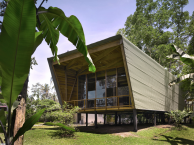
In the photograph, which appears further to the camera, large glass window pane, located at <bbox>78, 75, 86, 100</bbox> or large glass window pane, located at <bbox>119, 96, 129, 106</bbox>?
large glass window pane, located at <bbox>78, 75, 86, 100</bbox>

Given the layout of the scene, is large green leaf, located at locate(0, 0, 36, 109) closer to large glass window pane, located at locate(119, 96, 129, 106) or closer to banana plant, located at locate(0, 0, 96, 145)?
banana plant, located at locate(0, 0, 96, 145)

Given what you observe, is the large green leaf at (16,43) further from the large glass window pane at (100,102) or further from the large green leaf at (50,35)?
the large glass window pane at (100,102)

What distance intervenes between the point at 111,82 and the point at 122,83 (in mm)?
938

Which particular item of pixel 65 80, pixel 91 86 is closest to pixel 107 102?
pixel 91 86

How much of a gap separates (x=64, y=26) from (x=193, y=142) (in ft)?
29.6

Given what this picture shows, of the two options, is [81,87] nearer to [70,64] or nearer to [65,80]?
[65,80]

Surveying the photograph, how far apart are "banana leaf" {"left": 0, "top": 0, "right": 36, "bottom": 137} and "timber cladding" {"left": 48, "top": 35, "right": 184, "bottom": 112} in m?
8.77

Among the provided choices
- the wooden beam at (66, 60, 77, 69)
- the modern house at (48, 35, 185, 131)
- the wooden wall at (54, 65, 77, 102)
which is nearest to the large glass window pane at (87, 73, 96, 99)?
the modern house at (48, 35, 185, 131)

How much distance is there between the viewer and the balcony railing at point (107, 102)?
1167cm

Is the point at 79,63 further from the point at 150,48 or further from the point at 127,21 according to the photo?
the point at 127,21

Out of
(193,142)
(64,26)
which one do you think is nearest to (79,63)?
(193,142)

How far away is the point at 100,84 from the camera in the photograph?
13609mm

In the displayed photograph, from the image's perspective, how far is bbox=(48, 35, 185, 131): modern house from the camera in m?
10.5

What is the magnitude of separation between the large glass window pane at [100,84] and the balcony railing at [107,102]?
1.88ft
